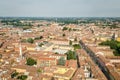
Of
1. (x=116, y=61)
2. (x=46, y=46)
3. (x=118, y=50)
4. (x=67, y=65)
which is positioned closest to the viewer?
(x=67, y=65)

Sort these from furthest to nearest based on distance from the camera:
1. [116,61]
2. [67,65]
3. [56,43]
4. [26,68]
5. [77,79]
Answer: [56,43]
[116,61]
[67,65]
[26,68]
[77,79]

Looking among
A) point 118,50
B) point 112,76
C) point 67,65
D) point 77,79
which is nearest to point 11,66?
point 67,65

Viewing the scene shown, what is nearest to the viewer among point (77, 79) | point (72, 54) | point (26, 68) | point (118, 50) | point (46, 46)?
point (77, 79)

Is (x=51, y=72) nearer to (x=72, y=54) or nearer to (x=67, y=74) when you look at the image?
(x=67, y=74)

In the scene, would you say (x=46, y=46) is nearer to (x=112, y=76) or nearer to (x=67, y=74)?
(x=67, y=74)

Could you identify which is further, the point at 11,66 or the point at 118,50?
the point at 118,50

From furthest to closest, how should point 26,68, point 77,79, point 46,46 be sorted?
Answer: point 46,46
point 26,68
point 77,79

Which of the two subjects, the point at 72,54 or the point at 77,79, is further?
the point at 72,54

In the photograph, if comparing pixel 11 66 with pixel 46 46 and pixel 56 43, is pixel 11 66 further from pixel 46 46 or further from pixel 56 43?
pixel 56 43

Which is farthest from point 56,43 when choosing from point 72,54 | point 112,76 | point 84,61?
point 112,76
